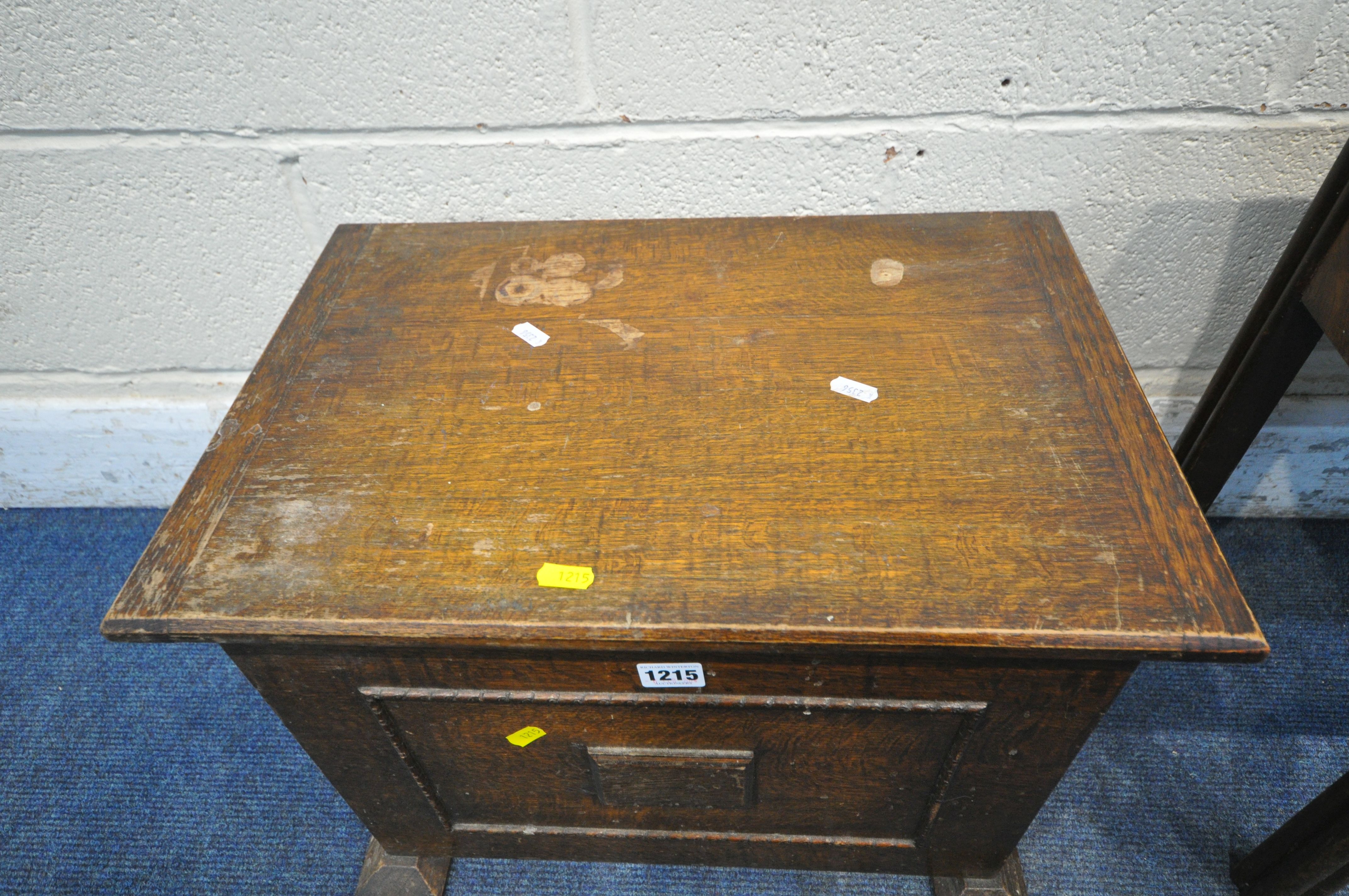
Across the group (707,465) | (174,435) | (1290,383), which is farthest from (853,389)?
(174,435)

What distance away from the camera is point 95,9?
2.99ft

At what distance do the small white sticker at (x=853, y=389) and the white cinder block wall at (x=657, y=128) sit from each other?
40cm

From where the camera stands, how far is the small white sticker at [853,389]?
0.72m

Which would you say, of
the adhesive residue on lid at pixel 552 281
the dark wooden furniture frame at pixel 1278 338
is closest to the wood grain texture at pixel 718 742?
the adhesive residue on lid at pixel 552 281

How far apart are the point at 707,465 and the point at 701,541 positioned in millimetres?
87

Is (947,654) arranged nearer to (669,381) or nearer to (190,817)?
(669,381)

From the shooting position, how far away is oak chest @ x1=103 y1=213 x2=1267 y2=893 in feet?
1.87

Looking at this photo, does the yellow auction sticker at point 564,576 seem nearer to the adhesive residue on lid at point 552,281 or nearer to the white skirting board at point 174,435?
the adhesive residue on lid at point 552,281

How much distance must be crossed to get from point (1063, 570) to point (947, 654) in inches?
4.3

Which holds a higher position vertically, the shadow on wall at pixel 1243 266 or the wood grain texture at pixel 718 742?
the shadow on wall at pixel 1243 266

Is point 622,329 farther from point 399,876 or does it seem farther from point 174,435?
point 174,435

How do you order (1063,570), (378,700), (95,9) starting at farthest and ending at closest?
1. (95,9)
2. (378,700)
3. (1063,570)

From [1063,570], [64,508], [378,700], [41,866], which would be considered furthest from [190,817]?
[1063,570]

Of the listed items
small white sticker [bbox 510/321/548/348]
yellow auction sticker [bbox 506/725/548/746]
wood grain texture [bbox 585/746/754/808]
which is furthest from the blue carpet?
small white sticker [bbox 510/321/548/348]
